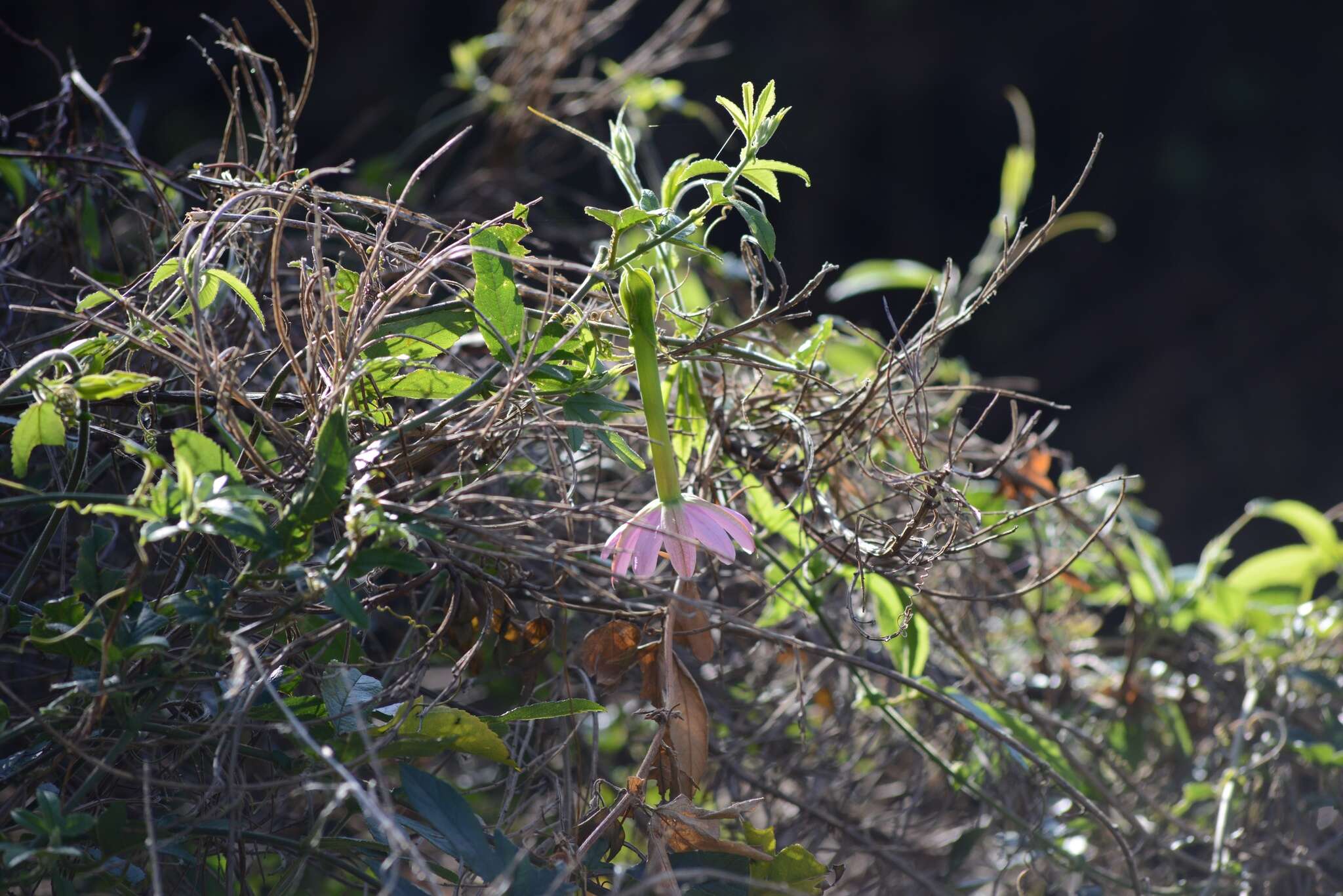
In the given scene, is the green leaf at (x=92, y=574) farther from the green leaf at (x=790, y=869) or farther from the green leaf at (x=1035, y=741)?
the green leaf at (x=1035, y=741)

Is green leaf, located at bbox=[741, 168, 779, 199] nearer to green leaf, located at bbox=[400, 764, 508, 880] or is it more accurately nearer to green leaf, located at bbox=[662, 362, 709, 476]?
green leaf, located at bbox=[662, 362, 709, 476]

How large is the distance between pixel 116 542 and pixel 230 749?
237 millimetres

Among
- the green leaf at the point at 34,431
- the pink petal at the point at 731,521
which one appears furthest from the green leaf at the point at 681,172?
the green leaf at the point at 34,431

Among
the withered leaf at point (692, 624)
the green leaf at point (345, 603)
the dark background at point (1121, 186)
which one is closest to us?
the green leaf at point (345, 603)

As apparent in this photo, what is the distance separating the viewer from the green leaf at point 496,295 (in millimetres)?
352

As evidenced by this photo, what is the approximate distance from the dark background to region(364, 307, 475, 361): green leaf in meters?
1.72

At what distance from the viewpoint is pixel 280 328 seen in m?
0.34

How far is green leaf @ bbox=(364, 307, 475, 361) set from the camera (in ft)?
1.22

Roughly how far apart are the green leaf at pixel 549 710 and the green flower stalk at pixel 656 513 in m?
0.05

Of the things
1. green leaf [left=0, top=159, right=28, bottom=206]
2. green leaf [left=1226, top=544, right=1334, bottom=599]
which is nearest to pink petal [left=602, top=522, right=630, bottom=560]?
green leaf [left=0, top=159, right=28, bottom=206]

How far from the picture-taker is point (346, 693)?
1.16 ft

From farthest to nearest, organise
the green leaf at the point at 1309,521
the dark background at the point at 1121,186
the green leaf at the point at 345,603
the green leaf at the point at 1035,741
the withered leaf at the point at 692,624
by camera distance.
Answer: the dark background at the point at 1121,186 < the green leaf at the point at 1309,521 < the green leaf at the point at 1035,741 < the withered leaf at the point at 692,624 < the green leaf at the point at 345,603

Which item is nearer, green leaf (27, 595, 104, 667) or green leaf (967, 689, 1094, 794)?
green leaf (27, 595, 104, 667)

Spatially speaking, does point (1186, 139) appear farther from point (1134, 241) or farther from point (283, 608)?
point (283, 608)
